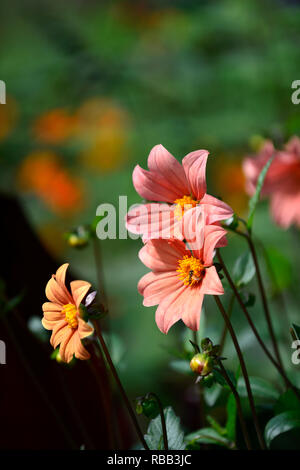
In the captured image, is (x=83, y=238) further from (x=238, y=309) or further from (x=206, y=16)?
(x=206, y=16)

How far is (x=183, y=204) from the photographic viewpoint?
1.00 ft

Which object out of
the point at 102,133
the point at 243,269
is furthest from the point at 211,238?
the point at 102,133

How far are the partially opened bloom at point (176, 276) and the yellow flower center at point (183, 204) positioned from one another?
0.02 m

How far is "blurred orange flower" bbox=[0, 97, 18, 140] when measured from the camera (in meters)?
1.34

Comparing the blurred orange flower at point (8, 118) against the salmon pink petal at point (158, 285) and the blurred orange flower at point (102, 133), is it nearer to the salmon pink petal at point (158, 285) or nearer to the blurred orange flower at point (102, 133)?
the blurred orange flower at point (102, 133)

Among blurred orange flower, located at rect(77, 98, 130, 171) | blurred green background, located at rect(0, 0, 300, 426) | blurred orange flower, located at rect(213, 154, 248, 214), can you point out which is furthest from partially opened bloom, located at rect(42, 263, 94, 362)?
blurred orange flower, located at rect(77, 98, 130, 171)

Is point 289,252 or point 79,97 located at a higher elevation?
point 79,97

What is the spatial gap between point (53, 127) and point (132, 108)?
20 cm

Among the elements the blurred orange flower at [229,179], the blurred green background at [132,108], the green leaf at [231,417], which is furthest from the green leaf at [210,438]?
the blurred orange flower at [229,179]

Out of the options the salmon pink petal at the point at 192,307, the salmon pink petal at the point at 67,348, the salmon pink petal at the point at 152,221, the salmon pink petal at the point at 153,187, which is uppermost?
the salmon pink petal at the point at 153,187

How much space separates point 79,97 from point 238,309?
1.05 metres

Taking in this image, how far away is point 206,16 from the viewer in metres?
1.23

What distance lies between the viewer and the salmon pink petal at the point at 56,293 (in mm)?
276

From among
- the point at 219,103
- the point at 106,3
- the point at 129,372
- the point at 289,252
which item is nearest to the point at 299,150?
the point at 129,372
